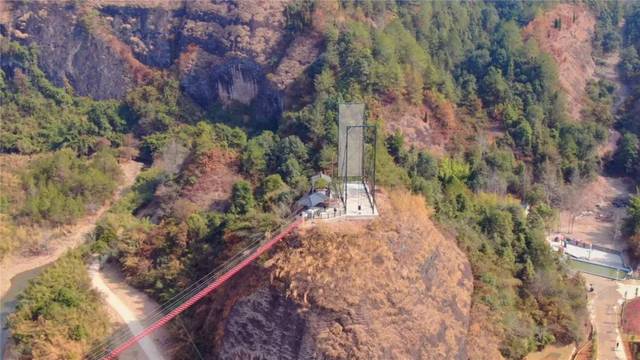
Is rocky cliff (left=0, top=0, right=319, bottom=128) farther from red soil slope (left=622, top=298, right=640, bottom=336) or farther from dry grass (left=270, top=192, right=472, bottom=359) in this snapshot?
red soil slope (left=622, top=298, right=640, bottom=336)

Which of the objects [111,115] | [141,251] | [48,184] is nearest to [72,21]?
[111,115]

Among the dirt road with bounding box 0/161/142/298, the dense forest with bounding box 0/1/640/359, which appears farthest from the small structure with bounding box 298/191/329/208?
the dirt road with bounding box 0/161/142/298

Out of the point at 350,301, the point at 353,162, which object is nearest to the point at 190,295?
the point at 350,301

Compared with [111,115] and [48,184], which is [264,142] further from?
[111,115]

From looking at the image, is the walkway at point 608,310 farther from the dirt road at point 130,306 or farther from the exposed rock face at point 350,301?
the dirt road at point 130,306

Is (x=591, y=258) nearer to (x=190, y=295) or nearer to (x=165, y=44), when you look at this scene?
(x=190, y=295)

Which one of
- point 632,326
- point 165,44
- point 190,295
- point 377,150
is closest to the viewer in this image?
point 190,295
